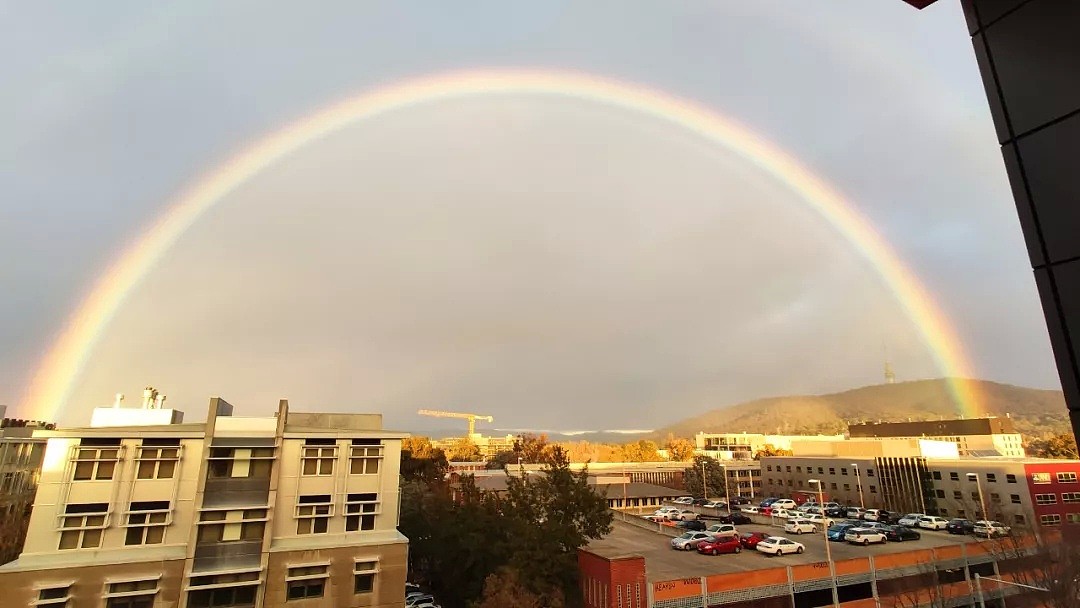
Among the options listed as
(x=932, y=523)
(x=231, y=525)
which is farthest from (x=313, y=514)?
(x=932, y=523)

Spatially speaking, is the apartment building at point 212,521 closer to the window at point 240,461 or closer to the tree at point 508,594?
the window at point 240,461

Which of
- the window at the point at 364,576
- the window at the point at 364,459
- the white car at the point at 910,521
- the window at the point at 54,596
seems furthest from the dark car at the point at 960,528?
the window at the point at 54,596

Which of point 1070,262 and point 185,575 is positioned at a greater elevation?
point 1070,262

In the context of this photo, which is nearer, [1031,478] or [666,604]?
[666,604]

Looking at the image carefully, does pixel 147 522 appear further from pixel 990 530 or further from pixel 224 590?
pixel 990 530

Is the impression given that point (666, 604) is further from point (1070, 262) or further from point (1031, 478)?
point (1031, 478)

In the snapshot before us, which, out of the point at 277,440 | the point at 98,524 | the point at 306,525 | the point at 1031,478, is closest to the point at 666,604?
the point at 306,525
